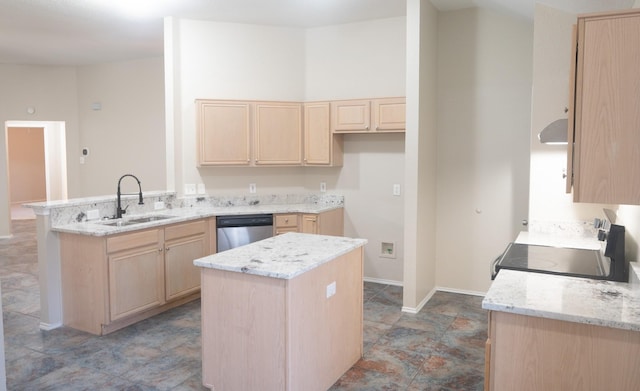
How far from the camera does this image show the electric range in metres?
2.41

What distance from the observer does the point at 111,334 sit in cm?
384

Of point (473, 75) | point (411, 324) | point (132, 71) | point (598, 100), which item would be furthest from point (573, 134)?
point (132, 71)

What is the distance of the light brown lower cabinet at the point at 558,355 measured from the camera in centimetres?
184

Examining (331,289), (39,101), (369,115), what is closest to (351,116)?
(369,115)

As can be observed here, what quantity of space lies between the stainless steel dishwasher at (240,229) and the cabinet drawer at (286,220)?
75mm

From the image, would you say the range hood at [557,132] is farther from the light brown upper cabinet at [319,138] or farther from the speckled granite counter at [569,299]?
the light brown upper cabinet at [319,138]

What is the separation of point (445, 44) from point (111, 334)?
13.4 feet

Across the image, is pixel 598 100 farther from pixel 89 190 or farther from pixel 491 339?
pixel 89 190

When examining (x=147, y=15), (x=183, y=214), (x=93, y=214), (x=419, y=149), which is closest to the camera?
(x=93, y=214)

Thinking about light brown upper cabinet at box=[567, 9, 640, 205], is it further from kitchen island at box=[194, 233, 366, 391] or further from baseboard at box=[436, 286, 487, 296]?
baseboard at box=[436, 286, 487, 296]

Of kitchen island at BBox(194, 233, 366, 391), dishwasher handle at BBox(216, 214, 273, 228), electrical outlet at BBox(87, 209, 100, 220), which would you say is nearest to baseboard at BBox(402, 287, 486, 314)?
kitchen island at BBox(194, 233, 366, 391)

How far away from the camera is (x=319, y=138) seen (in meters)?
5.29

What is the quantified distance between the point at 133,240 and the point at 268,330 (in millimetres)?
1915

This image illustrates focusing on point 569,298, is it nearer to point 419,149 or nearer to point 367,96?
point 419,149
